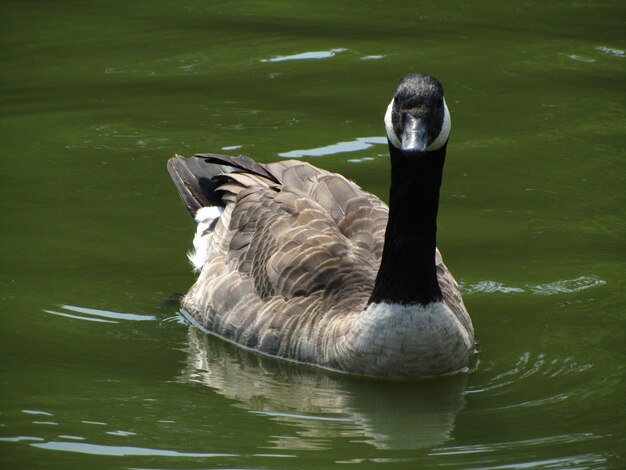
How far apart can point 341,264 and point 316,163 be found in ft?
11.7

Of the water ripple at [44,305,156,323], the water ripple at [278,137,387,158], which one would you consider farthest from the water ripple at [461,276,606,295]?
the water ripple at [278,137,387,158]

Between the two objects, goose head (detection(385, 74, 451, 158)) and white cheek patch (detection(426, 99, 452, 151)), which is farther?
white cheek patch (detection(426, 99, 452, 151))

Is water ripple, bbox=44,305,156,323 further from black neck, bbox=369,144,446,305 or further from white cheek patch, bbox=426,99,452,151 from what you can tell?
white cheek patch, bbox=426,99,452,151

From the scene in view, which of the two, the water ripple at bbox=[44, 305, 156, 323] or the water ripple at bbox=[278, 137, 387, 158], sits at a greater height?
the water ripple at bbox=[278, 137, 387, 158]

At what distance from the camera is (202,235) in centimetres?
1136

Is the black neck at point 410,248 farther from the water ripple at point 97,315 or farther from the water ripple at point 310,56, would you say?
the water ripple at point 310,56

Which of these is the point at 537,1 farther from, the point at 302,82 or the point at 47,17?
the point at 47,17

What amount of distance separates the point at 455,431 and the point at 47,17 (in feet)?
38.2

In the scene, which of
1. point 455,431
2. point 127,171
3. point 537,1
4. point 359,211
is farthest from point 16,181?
point 537,1

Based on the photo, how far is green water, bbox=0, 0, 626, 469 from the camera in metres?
8.43

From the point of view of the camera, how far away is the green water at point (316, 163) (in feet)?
27.7

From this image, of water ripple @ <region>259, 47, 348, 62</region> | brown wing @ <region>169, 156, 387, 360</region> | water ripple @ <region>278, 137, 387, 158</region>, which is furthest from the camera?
water ripple @ <region>259, 47, 348, 62</region>

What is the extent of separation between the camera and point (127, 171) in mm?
13203

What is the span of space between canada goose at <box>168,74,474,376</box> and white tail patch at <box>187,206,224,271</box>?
0.06 feet
